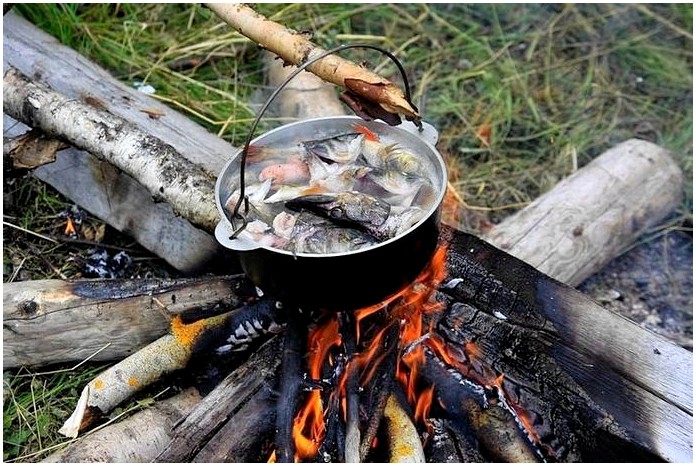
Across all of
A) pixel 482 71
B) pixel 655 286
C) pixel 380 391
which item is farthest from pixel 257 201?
pixel 482 71

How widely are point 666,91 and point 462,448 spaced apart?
2.69 meters

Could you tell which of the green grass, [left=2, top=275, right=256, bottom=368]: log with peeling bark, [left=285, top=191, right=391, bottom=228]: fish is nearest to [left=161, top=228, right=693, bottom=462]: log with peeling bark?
[left=2, top=275, right=256, bottom=368]: log with peeling bark

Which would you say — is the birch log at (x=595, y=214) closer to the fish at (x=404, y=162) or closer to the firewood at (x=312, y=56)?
the fish at (x=404, y=162)

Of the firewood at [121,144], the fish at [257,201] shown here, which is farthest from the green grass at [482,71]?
the fish at [257,201]

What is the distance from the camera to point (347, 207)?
2158 mm

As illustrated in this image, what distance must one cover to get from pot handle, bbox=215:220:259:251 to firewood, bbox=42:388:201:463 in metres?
0.65

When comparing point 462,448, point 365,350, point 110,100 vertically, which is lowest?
point 462,448

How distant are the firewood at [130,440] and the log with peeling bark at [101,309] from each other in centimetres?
30

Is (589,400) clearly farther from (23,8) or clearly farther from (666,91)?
(23,8)

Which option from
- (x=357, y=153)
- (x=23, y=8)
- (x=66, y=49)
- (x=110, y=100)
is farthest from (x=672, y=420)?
(x=23, y=8)

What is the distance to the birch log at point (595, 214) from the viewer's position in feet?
9.81

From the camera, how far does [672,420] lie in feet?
6.99

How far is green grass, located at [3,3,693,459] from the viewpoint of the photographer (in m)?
3.80

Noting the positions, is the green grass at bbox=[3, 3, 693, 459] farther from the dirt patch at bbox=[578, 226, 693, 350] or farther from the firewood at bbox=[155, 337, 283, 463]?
the firewood at bbox=[155, 337, 283, 463]
